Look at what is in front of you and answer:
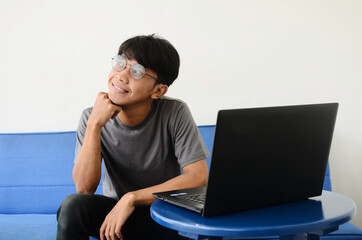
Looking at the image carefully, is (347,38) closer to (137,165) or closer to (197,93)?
(197,93)

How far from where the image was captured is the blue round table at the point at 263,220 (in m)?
0.77

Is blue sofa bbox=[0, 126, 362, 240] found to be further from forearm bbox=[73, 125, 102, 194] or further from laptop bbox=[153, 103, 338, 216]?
laptop bbox=[153, 103, 338, 216]

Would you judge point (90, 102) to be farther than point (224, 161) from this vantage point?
Yes

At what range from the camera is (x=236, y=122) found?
2.60 ft

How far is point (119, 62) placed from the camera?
4.52 ft

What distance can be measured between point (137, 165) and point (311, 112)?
2.58ft

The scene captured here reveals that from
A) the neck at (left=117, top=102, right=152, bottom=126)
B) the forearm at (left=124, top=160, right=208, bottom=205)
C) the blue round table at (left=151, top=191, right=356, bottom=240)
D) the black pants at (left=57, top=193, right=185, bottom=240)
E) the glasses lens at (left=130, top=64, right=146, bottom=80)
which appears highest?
the glasses lens at (left=130, top=64, right=146, bottom=80)

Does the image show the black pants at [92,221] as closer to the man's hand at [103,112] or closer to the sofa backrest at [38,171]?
the man's hand at [103,112]

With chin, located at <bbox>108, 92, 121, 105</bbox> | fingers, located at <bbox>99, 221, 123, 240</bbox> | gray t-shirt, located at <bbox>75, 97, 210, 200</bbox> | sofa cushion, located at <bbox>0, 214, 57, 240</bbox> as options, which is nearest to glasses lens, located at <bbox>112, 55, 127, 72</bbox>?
chin, located at <bbox>108, 92, 121, 105</bbox>

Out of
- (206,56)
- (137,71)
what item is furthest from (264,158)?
(206,56)

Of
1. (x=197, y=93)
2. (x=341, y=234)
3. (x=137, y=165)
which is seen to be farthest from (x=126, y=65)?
(x=341, y=234)

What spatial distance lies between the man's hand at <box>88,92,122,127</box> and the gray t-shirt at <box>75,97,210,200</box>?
102 mm

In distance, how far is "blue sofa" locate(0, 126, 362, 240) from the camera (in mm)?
2066

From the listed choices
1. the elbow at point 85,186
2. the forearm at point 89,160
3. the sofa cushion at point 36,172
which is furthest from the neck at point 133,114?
the sofa cushion at point 36,172
